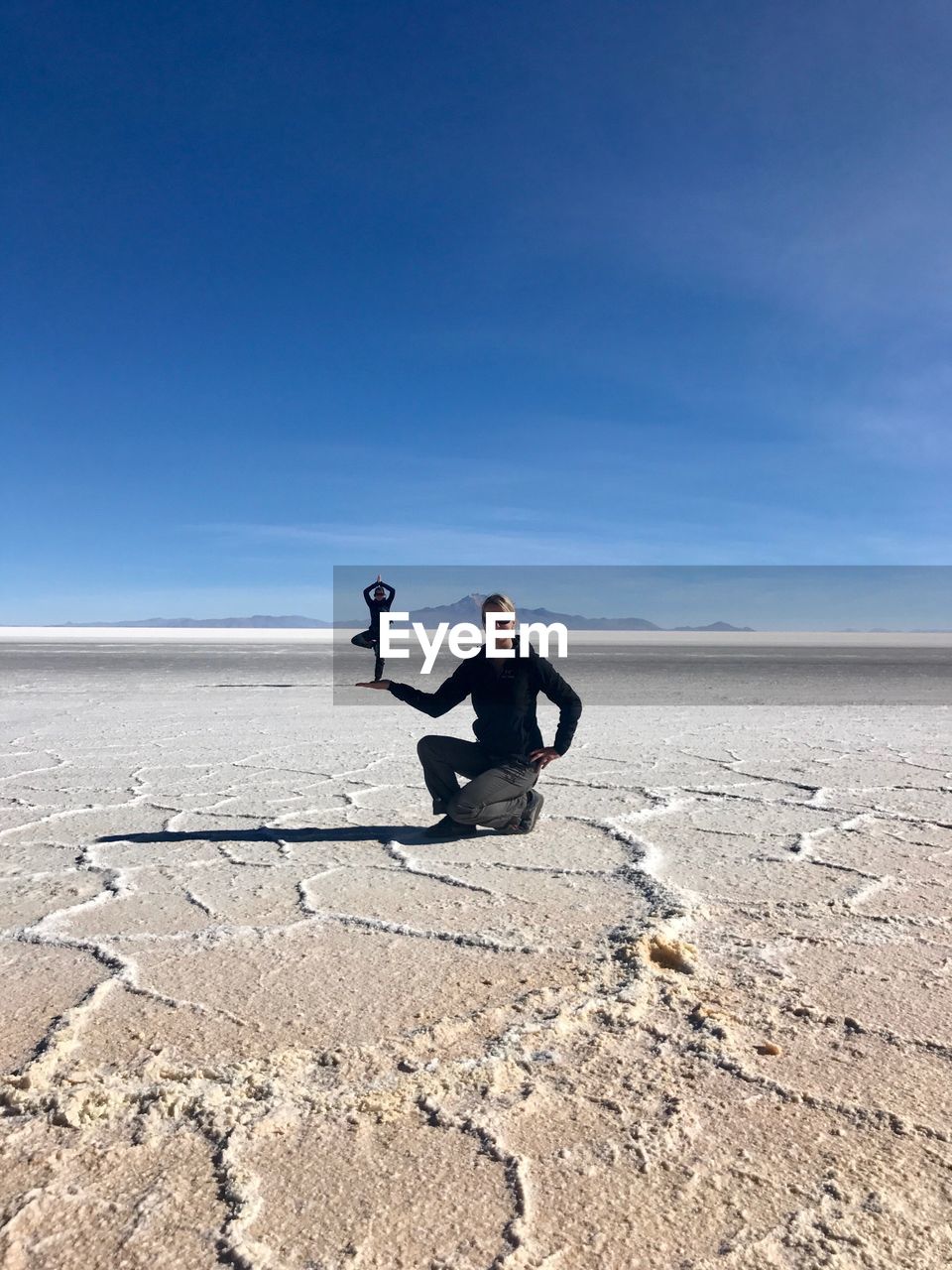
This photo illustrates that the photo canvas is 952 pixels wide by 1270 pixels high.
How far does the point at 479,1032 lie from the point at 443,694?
2452 mm

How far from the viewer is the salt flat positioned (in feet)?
6.47

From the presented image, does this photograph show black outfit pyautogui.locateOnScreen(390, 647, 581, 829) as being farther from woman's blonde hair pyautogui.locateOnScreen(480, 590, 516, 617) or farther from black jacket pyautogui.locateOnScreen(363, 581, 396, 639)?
black jacket pyautogui.locateOnScreen(363, 581, 396, 639)

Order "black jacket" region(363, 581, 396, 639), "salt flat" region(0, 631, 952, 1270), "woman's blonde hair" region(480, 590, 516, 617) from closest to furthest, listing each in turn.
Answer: "salt flat" region(0, 631, 952, 1270)
"woman's blonde hair" region(480, 590, 516, 617)
"black jacket" region(363, 581, 396, 639)

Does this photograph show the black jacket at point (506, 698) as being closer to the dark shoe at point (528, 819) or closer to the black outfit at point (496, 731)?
the black outfit at point (496, 731)

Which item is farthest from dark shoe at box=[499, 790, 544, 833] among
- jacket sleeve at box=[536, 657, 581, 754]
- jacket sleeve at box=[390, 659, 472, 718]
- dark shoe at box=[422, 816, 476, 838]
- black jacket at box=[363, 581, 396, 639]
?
black jacket at box=[363, 581, 396, 639]

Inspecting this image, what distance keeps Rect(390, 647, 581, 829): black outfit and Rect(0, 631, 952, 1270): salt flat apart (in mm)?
234

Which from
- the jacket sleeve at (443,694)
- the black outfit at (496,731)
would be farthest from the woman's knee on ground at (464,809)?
the jacket sleeve at (443,694)

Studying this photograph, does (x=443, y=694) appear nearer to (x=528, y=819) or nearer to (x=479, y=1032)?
(x=528, y=819)

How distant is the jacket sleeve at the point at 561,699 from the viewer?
4.95 metres

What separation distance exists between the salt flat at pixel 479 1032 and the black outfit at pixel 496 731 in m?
0.23

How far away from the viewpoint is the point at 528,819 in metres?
5.15

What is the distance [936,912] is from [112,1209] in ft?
10.1

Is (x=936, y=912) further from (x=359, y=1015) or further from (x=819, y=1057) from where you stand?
(x=359, y=1015)

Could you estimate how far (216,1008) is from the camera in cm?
295
